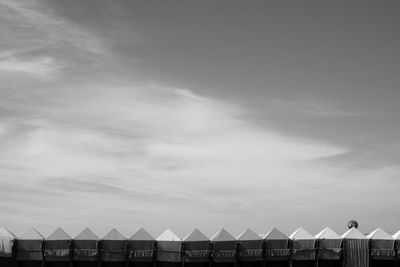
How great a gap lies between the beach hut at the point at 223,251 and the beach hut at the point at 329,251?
26.8ft

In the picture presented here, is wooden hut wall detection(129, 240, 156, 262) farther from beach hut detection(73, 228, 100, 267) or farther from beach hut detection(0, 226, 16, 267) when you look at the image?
beach hut detection(0, 226, 16, 267)

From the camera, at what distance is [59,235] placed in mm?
46500

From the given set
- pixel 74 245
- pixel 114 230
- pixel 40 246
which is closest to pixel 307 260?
pixel 114 230

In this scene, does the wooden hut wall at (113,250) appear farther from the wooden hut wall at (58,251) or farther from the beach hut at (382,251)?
the beach hut at (382,251)

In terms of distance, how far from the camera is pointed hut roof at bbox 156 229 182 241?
A: 47.4 metres

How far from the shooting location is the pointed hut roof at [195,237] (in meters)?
46.8

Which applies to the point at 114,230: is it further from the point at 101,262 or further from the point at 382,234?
the point at 382,234

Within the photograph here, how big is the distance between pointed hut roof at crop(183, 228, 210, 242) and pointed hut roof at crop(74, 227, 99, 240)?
8421 mm

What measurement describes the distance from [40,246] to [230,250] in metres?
17.5

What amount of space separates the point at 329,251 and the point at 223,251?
400 inches

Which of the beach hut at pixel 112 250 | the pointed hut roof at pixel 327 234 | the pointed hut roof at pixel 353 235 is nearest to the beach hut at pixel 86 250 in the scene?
the beach hut at pixel 112 250

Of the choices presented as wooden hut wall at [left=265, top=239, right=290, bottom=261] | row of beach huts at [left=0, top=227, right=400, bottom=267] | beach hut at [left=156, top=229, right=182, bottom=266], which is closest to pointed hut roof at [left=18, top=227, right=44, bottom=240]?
row of beach huts at [left=0, top=227, right=400, bottom=267]

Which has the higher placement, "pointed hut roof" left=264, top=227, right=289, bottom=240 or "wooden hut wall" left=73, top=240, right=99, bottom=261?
"pointed hut roof" left=264, top=227, right=289, bottom=240

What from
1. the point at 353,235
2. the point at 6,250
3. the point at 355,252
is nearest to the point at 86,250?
the point at 6,250
